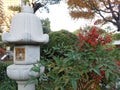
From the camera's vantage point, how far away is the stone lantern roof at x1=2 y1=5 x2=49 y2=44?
313cm

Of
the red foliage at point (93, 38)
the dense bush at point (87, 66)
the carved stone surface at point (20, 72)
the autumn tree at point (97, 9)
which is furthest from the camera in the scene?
the autumn tree at point (97, 9)

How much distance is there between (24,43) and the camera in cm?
317

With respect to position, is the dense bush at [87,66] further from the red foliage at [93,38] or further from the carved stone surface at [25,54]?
the carved stone surface at [25,54]

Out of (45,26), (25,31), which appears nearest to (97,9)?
(45,26)

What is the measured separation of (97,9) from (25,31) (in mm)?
9703

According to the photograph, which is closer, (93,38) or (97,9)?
(93,38)

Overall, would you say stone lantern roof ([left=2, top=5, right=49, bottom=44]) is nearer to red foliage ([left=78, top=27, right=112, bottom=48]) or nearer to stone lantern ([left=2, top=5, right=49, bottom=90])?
stone lantern ([left=2, top=5, right=49, bottom=90])

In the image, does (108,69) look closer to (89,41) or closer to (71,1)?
(89,41)

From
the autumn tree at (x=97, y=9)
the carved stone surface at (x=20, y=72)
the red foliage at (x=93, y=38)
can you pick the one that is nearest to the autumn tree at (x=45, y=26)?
the autumn tree at (x=97, y=9)

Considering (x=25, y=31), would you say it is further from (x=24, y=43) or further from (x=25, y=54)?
(x=25, y=54)

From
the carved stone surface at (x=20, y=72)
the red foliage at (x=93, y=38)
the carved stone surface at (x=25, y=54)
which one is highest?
the red foliage at (x=93, y=38)

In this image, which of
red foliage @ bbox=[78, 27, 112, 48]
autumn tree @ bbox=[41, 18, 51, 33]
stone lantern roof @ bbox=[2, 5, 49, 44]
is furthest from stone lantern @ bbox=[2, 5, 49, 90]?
autumn tree @ bbox=[41, 18, 51, 33]

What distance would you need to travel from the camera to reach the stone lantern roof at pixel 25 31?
3.13 m

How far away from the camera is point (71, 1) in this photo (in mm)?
12352
